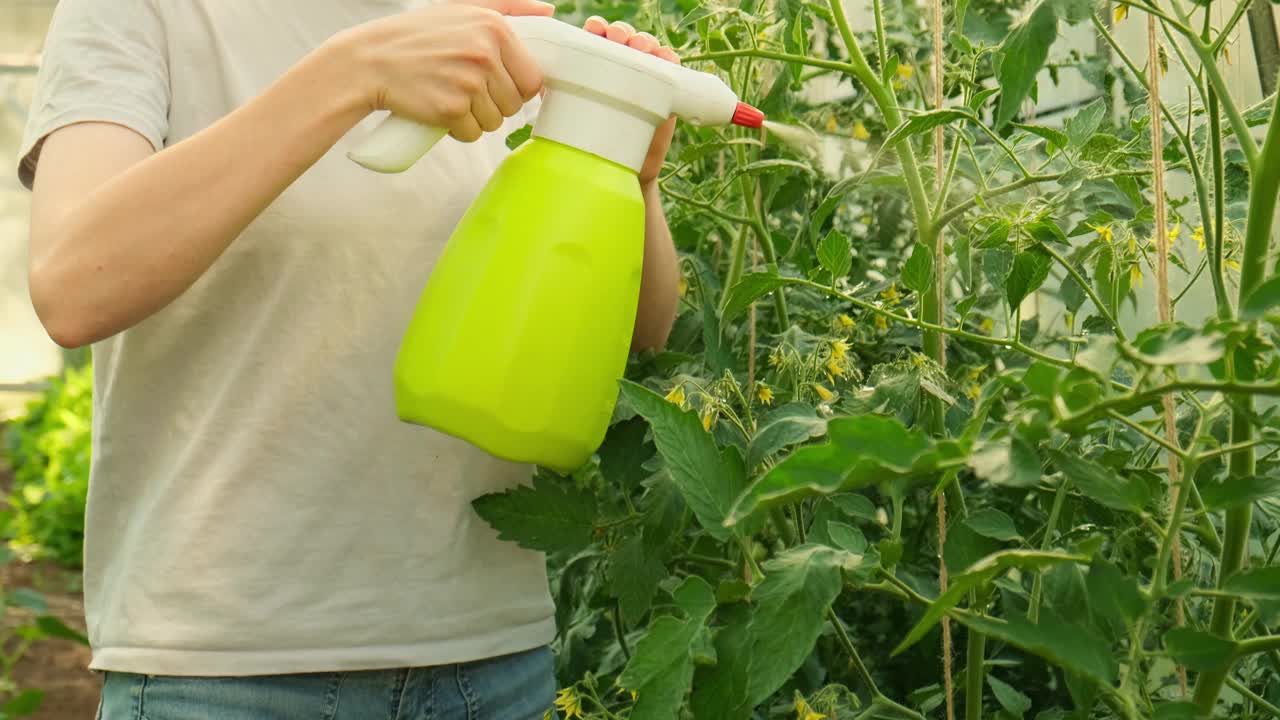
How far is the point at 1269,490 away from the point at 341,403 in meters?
0.58

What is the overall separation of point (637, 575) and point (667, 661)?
0.70 feet

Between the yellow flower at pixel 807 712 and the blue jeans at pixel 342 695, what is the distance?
244 mm

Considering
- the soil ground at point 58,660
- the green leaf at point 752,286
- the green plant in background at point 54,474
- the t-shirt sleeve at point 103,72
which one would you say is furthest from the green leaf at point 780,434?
the green plant in background at point 54,474

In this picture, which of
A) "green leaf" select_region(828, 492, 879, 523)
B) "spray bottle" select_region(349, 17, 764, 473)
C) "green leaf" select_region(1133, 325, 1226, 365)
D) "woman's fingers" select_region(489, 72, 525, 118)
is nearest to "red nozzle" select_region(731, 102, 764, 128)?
"spray bottle" select_region(349, 17, 764, 473)

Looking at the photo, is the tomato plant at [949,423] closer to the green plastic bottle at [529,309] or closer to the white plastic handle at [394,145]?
the green plastic bottle at [529,309]

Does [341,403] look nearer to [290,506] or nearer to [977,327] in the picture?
[290,506]

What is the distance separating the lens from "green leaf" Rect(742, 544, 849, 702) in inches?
20.2

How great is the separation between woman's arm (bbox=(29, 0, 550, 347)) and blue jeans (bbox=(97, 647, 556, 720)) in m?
0.25

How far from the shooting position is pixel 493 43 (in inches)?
26.4

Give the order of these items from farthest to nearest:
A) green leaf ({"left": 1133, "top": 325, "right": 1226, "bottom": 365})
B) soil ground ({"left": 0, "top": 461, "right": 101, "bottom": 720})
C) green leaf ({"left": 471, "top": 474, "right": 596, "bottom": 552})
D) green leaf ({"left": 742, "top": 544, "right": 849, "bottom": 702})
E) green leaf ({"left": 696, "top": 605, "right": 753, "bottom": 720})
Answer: soil ground ({"left": 0, "top": 461, "right": 101, "bottom": 720}) → green leaf ({"left": 471, "top": 474, "right": 596, "bottom": 552}) → green leaf ({"left": 696, "top": 605, "right": 753, "bottom": 720}) → green leaf ({"left": 742, "top": 544, "right": 849, "bottom": 702}) → green leaf ({"left": 1133, "top": 325, "right": 1226, "bottom": 365})

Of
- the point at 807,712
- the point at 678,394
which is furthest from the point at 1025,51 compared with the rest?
the point at 807,712

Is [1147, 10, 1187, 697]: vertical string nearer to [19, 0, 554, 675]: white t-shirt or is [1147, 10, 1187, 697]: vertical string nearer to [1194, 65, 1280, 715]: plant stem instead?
[1194, 65, 1280, 715]: plant stem

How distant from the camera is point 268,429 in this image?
2.68 feet

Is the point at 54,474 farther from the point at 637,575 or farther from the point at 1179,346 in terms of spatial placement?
the point at 1179,346
